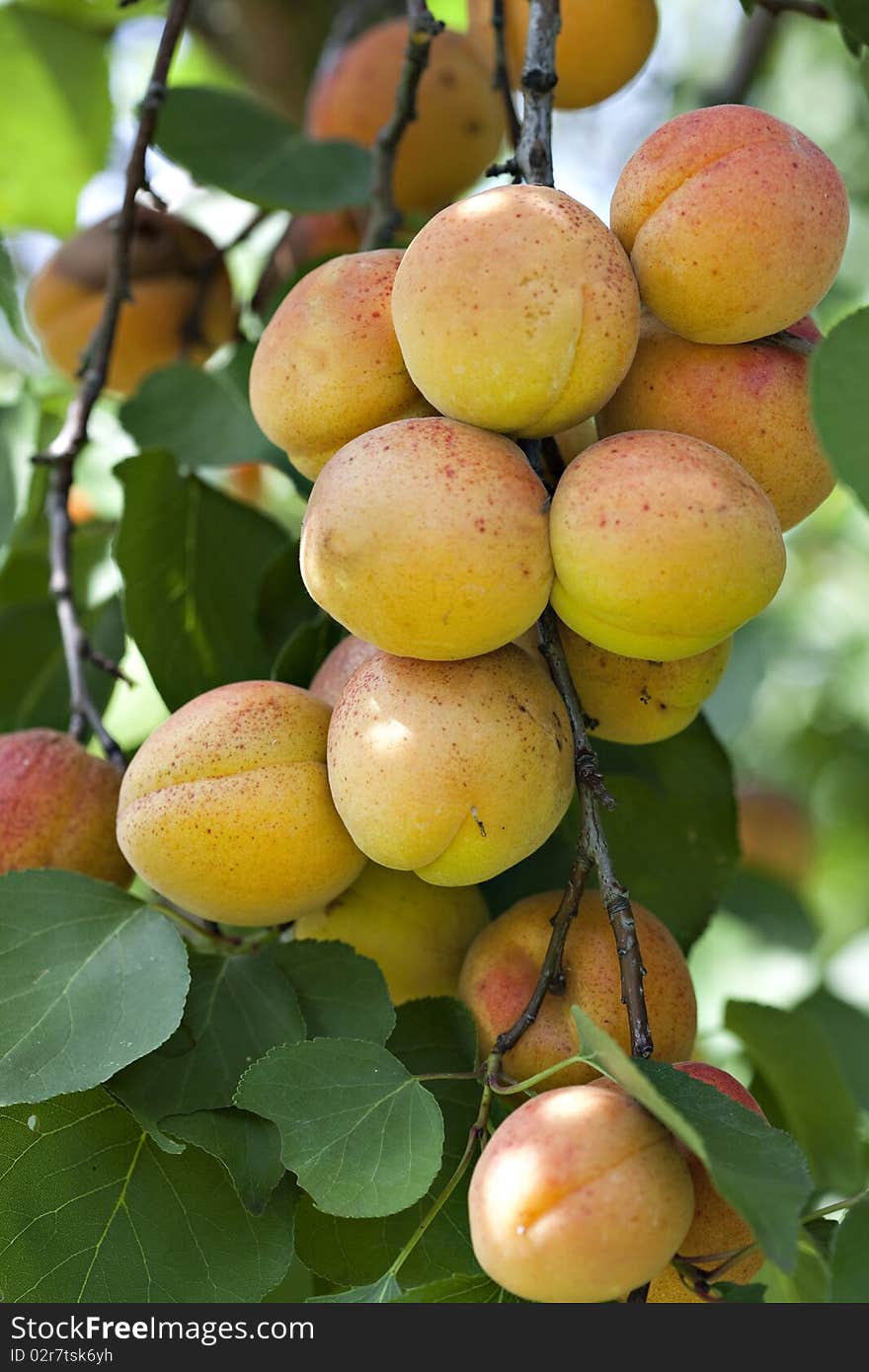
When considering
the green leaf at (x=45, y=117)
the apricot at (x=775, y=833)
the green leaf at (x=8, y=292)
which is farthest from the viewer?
the apricot at (x=775, y=833)

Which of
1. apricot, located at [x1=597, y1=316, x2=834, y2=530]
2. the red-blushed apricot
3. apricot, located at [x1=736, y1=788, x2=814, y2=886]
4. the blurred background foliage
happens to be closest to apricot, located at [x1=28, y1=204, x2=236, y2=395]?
the blurred background foliage

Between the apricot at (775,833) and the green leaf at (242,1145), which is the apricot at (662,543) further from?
the apricot at (775,833)

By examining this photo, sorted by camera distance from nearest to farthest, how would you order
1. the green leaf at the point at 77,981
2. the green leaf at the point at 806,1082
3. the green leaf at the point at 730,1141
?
the green leaf at the point at 730,1141 < the green leaf at the point at 77,981 < the green leaf at the point at 806,1082

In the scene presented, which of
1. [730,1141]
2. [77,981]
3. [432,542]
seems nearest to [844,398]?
[432,542]

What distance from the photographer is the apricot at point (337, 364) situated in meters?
0.92

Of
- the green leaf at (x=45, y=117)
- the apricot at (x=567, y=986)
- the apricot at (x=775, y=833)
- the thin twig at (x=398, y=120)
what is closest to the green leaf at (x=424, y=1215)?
the apricot at (x=567, y=986)

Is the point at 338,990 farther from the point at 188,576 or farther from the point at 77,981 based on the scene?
the point at 188,576

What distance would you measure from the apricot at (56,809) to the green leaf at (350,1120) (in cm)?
33

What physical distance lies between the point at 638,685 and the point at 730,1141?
33 cm

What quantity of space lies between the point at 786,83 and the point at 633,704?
267 cm

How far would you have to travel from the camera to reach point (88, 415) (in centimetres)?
134

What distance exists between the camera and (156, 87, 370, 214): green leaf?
4.54ft

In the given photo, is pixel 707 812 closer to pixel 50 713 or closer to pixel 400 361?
pixel 400 361

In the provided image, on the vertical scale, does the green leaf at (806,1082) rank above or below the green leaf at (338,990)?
below
